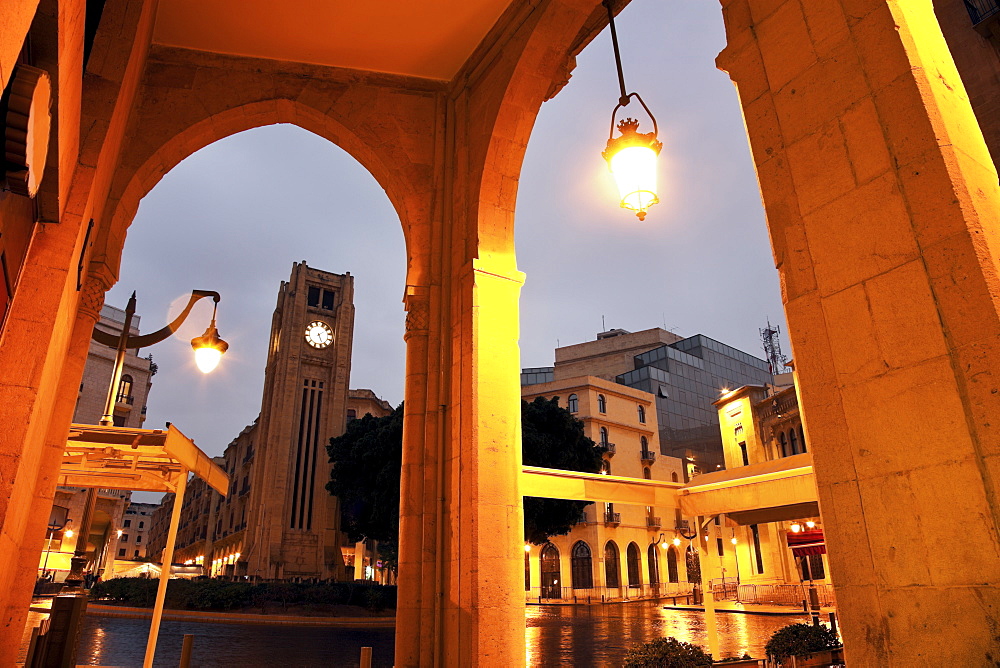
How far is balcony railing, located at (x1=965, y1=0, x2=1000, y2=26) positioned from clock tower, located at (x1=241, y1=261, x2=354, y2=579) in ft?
143

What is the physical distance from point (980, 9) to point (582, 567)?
35.7 m

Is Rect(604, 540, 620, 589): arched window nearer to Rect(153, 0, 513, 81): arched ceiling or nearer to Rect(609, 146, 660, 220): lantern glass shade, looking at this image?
Rect(153, 0, 513, 81): arched ceiling

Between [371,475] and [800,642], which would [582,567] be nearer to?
[371,475]

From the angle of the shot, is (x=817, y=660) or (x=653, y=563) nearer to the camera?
(x=817, y=660)

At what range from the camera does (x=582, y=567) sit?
40.5 meters

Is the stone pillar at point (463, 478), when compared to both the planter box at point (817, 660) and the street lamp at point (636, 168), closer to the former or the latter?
the street lamp at point (636, 168)

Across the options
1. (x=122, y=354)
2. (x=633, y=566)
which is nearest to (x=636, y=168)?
(x=122, y=354)

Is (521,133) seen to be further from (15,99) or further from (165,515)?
(165,515)

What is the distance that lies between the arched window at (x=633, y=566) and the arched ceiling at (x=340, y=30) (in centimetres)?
3965

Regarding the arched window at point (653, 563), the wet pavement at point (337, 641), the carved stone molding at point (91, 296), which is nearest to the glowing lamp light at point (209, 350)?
the carved stone molding at point (91, 296)

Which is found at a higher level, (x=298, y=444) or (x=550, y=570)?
(x=298, y=444)

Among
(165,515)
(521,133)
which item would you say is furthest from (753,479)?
(165,515)

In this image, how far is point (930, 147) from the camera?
2318 millimetres

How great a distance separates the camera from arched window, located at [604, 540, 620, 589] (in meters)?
40.5
